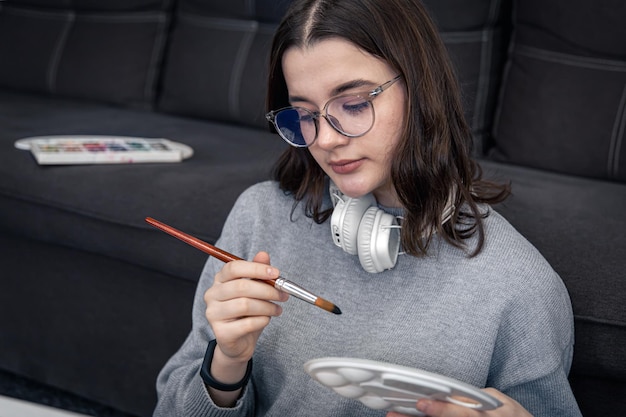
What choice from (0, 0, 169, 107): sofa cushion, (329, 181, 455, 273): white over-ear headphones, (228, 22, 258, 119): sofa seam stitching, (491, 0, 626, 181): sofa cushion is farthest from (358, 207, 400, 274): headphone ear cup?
(0, 0, 169, 107): sofa cushion

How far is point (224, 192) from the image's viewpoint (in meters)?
1.53

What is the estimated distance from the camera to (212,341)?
99 centimetres

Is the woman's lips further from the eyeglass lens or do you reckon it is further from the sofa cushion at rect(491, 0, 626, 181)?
the sofa cushion at rect(491, 0, 626, 181)

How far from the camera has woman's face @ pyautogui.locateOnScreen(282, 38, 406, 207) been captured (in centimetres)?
95

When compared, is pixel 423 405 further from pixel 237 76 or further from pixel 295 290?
pixel 237 76

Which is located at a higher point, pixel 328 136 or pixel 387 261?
pixel 328 136

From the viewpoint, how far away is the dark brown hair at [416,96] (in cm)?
96

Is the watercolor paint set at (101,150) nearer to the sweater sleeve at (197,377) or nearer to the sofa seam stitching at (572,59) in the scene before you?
the sweater sleeve at (197,377)

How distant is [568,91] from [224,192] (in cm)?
79

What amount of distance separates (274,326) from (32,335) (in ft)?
3.04

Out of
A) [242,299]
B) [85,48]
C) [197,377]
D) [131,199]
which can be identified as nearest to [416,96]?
[242,299]

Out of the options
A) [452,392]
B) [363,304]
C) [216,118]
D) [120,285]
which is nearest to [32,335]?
[120,285]

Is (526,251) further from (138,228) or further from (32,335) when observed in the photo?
(32,335)

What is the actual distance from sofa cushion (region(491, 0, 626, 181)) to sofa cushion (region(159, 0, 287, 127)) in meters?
0.66
